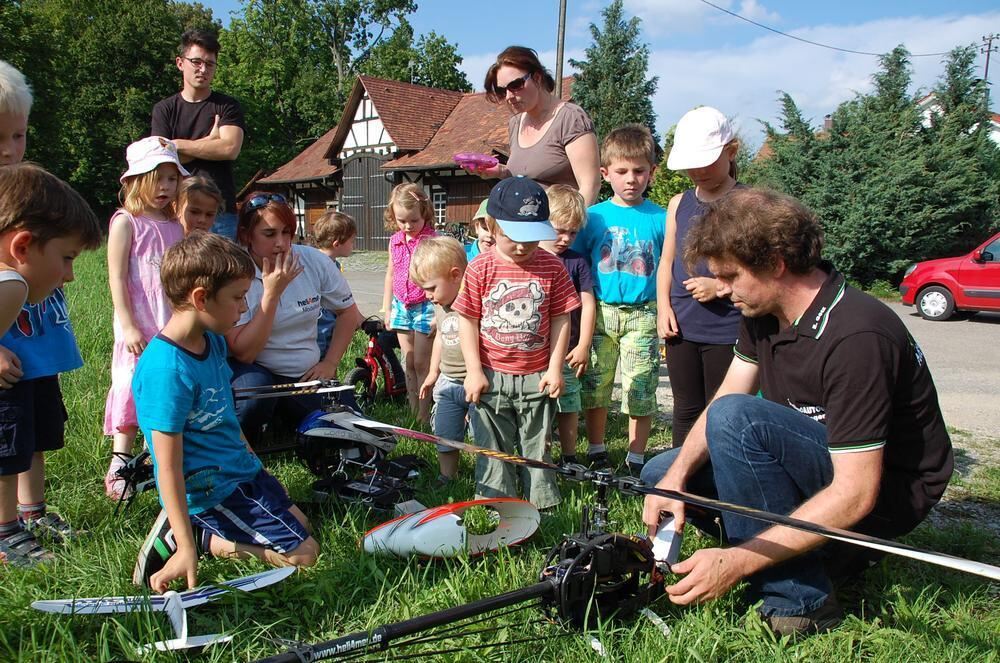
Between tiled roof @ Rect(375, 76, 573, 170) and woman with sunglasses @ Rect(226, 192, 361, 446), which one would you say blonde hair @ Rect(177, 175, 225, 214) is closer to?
woman with sunglasses @ Rect(226, 192, 361, 446)

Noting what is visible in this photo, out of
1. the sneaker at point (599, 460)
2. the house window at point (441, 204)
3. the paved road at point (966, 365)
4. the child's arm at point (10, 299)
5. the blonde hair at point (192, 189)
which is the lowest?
the paved road at point (966, 365)

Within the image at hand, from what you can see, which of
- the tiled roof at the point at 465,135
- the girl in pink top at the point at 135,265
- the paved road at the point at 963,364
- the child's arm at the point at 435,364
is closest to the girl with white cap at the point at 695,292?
the child's arm at the point at 435,364

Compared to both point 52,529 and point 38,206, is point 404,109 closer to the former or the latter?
point 52,529

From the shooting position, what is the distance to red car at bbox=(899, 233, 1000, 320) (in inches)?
469

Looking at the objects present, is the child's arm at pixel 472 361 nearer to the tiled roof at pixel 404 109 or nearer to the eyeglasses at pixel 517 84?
the eyeglasses at pixel 517 84

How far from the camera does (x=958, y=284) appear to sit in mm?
12219

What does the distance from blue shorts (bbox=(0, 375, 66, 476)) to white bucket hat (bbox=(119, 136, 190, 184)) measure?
3.82 ft

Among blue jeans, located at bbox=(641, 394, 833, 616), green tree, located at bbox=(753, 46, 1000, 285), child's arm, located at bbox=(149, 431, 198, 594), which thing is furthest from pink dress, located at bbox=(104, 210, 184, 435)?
green tree, located at bbox=(753, 46, 1000, 285)

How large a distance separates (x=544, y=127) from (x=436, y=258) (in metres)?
1.03

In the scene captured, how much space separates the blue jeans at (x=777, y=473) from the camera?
7.43 feet

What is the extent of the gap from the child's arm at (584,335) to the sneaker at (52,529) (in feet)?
7.56

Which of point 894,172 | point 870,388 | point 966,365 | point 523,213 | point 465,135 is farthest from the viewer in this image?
point 465,135

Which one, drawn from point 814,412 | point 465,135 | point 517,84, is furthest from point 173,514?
point 465,135

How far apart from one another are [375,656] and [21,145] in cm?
285
